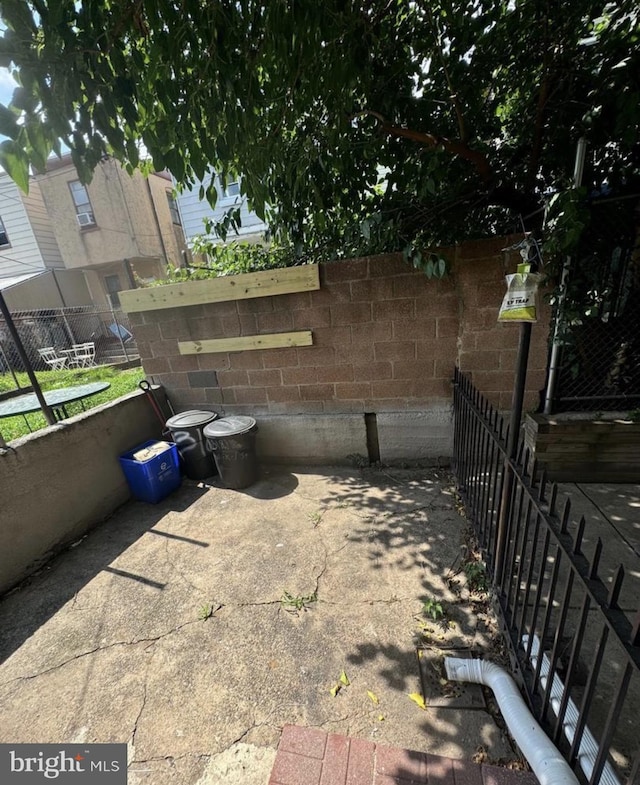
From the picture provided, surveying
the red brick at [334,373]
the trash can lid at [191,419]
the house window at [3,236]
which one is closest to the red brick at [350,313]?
the red brick at [334,373]

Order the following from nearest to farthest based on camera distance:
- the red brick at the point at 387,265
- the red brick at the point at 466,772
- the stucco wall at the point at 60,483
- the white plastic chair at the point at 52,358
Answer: the red brick at the point at 466,772
the stucco wall at the point at 60,483
the red brick at the point at 387,265
the white plastic chair at the point at 52,358

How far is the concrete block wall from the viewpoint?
336cm

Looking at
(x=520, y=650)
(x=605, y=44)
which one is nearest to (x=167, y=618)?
(x=520, y=650)

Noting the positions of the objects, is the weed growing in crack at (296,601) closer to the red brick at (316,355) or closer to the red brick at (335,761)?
the red brick at (335,761)

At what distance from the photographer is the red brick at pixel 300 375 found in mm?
3947

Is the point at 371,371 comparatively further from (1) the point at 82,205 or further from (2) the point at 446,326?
(1) the point at 82,205

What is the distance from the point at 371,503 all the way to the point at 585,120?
3690mm

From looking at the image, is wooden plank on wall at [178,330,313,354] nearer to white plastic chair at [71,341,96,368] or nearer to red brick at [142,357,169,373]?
red brick at [142,357,169,373]

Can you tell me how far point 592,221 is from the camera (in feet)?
9.20

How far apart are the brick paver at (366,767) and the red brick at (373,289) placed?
3304 millimetres

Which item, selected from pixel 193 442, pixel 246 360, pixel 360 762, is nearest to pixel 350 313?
pixel 246 360

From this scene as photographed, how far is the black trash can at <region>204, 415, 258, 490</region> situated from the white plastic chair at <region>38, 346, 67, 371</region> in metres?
8.37

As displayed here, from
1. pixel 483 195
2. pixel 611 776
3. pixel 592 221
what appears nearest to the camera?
pixel 611 776

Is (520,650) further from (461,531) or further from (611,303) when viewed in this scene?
(611,303)
